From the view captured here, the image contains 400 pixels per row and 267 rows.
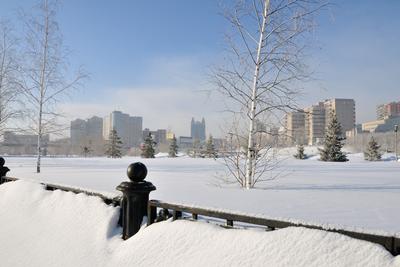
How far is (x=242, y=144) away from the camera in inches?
427

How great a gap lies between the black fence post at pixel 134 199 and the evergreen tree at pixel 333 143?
135 ft

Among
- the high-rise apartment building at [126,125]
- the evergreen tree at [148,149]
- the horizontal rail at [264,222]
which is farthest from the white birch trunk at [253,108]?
the high-rise apartment building at [126,125]

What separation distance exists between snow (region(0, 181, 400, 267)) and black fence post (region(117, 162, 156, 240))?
0.57 feet

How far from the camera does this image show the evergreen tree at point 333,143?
4242 cm

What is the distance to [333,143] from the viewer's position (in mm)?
42812

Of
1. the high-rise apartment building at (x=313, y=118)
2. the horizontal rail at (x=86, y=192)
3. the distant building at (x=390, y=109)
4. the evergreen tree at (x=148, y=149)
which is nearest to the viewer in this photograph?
the horizontal rail at (x=86, y=192)

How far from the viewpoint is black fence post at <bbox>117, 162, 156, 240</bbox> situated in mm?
3977

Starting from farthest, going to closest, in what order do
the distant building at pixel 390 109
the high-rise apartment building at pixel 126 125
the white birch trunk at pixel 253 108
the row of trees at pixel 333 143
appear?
1. the distant building at pixel 390 109
2. the high-rise apartment building at pixel 126 125
3. the row of trees at pixel 333 143
4. the white birch trunk at pixel 253 108

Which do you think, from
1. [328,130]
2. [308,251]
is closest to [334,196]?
[308,251]

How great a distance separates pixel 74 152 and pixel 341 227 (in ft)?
336

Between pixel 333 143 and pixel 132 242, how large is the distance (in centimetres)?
4232

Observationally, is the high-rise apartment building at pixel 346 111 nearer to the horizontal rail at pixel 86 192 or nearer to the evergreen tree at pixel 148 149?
the evergreen tree at pixel 148 149

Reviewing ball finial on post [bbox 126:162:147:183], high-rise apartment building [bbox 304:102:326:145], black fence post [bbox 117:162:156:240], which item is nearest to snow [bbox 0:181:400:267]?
black fence post [bbox 117:162:156:240]

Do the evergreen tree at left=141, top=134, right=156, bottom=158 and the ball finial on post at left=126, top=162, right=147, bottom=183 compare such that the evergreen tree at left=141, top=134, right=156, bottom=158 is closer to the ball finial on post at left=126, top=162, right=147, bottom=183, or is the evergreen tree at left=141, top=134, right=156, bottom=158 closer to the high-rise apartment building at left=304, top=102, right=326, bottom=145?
the high-rise apartment building at left=304, top=102, right=326, bottom=145
